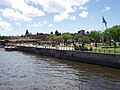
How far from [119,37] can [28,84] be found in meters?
91.9

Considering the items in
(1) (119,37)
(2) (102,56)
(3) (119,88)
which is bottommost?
(3) (119,88)

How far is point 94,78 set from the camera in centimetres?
3603

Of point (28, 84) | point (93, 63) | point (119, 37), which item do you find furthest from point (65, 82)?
point (119, 37)

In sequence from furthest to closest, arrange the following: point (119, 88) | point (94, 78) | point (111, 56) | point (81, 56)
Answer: point (81, 56)
point (111, 56)
point (94, 78)
point (119, 88)

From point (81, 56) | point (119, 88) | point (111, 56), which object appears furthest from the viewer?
point (81, 56)

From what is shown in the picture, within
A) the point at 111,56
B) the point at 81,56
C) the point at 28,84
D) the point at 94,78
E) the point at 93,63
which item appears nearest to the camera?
the point at 28,84

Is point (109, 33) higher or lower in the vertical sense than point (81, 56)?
higher

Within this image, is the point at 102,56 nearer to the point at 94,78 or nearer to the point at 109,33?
the point at 94,78

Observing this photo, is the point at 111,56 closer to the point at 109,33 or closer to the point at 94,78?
the point at 94,78

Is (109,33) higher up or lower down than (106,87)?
higher up

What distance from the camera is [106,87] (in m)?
29.9

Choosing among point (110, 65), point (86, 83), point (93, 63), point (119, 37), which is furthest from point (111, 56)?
point (119, 37)

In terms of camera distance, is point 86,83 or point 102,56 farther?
point 102,56

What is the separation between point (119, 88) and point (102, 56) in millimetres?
20476
